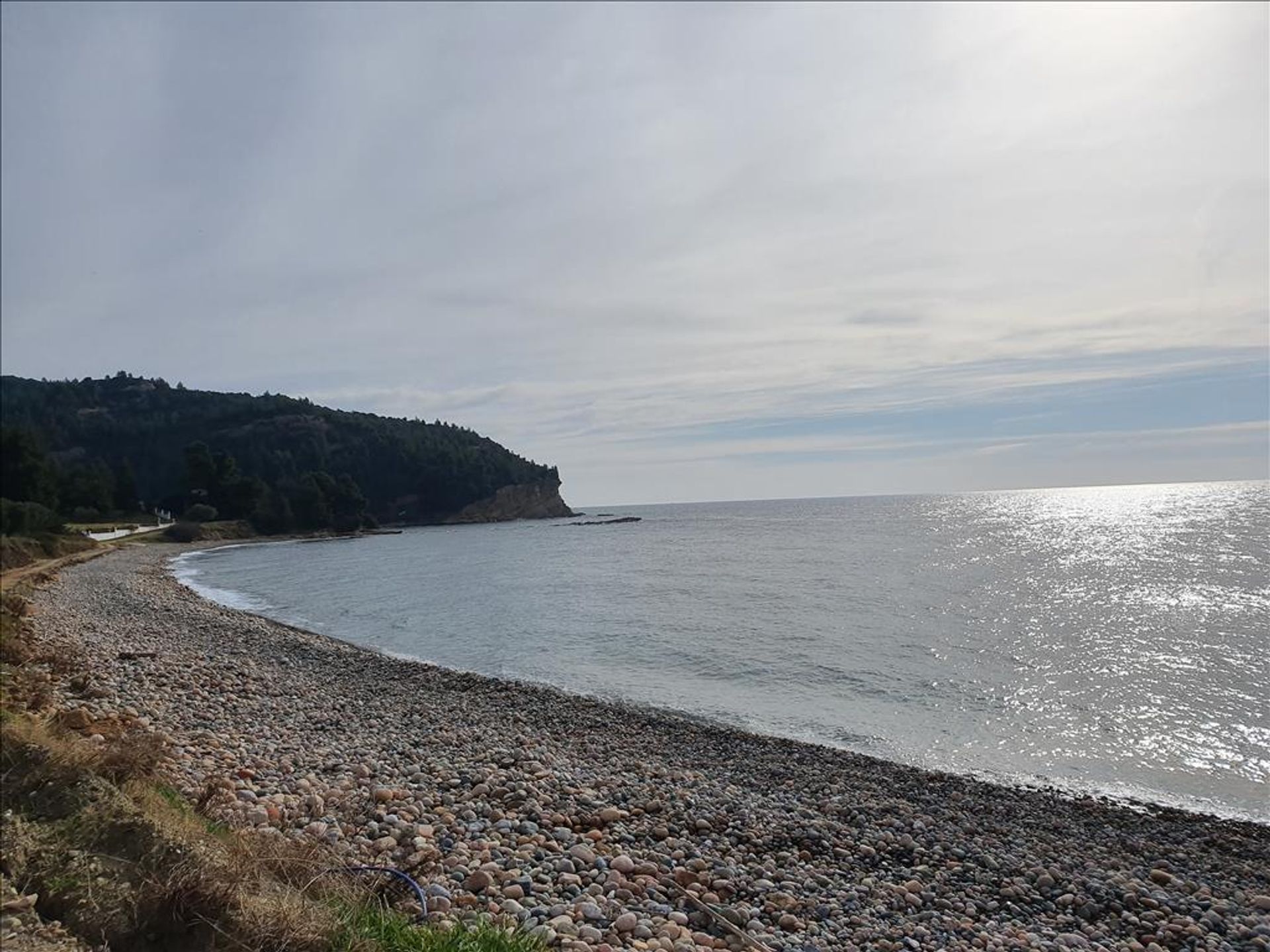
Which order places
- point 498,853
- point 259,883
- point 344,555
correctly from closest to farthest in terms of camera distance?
point 259,883, point 498,853, point 344,555

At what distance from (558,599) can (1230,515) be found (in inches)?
3407

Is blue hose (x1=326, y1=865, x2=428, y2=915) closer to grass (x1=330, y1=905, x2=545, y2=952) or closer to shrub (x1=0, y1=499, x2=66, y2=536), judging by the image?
grass (x1=330, y1=905, x2=545, y2=952)

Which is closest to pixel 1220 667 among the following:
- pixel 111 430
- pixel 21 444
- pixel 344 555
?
pixel 344 555

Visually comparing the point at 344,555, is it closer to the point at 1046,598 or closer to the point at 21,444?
the point at 21,444

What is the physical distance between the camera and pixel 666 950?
220 inches

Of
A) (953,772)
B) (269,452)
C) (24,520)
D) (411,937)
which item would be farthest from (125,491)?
(411,937)

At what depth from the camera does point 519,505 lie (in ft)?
582

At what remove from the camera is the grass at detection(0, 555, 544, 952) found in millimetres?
4199

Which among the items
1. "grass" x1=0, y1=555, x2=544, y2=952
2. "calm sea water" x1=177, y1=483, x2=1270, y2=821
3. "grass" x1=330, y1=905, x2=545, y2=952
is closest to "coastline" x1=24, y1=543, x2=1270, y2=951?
"grass" x1=330, y1=905, x2=545, y2=952

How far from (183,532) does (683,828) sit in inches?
3697

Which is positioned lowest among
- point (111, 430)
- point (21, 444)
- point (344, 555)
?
point (344, 555)

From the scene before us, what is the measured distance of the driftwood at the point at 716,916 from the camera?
19.6 feet

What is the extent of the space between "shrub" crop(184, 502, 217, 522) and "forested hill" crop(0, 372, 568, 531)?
878 cm

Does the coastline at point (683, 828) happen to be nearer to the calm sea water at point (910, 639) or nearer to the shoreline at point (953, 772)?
the shoreline at point (953, 772)
